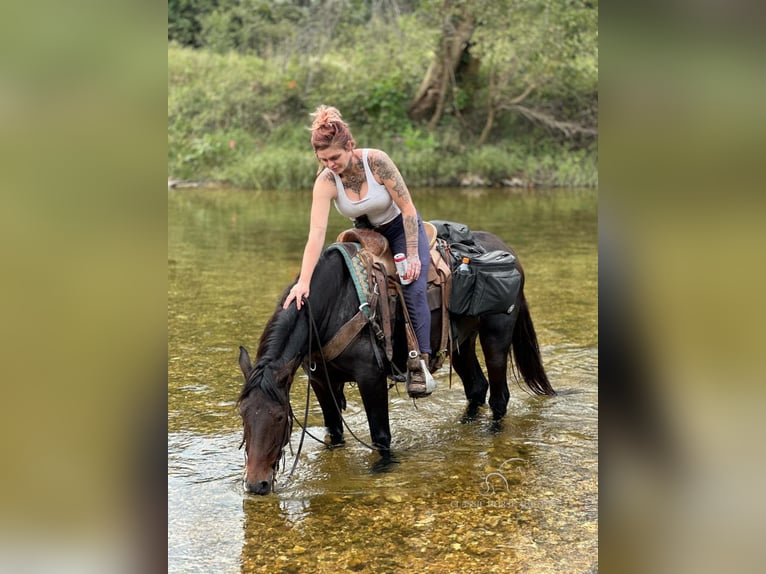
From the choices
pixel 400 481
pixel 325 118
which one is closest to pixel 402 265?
pixel 325 118

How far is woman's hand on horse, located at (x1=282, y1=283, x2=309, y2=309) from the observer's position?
471 centimetres

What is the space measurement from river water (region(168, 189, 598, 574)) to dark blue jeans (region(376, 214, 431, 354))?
0.92 m

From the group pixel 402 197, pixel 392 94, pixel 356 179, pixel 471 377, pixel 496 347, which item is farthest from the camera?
pixel 392 94

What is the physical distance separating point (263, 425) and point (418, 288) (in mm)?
1559

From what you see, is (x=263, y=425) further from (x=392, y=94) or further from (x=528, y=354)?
(x=392, y=94)

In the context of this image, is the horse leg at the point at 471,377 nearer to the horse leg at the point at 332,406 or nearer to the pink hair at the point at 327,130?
the horse leg at the point at 332,406

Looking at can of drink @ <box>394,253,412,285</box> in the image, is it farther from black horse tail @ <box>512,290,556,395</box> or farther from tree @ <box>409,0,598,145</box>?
tree @ <box>409,0,598,145</box>

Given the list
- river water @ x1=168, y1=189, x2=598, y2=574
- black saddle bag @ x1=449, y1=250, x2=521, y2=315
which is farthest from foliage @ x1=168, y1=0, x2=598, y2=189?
black saddle bag @ x1=449, y1=250, x2=521, y2=315

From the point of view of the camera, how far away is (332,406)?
5559mm
